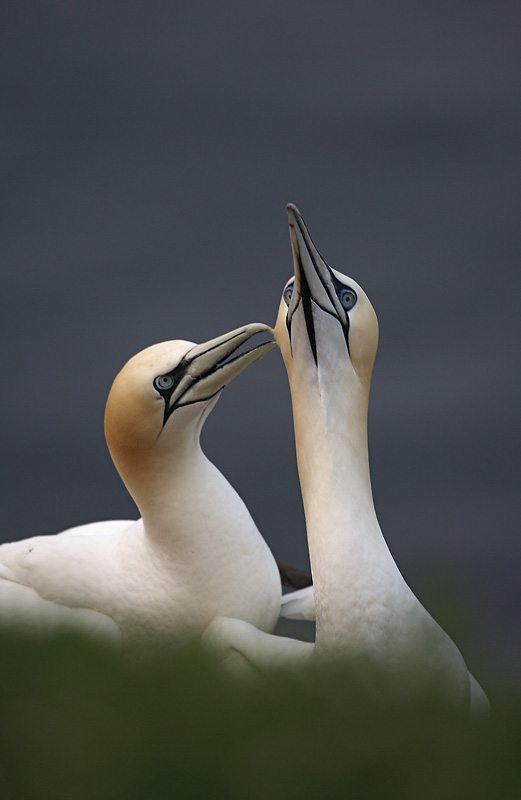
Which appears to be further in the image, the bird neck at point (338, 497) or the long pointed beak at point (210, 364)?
the long pointed beak at point (210, 364)

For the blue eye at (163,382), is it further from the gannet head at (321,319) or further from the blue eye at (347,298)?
the blue eye at (347,298)

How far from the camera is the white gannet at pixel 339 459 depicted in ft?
7.41

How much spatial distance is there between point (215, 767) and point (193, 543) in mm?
2069

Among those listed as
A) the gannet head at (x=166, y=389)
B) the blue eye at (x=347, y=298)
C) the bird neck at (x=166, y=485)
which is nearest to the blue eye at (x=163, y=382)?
the gannet head at (x=166, y=389)

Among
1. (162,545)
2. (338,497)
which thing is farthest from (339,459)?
(162,545)

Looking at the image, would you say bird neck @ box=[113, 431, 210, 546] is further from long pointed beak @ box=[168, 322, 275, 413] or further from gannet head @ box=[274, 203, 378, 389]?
gannet head @ box=[274, 203, 378, 389]

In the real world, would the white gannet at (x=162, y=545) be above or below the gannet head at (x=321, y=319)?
below

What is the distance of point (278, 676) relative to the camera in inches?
33.5

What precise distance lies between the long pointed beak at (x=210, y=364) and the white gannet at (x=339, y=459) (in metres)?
0.37

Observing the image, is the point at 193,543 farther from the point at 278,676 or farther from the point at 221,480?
the point at 278,676

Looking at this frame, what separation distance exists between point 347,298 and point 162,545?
94 cm

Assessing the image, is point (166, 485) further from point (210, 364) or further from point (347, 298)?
point (347, 298)

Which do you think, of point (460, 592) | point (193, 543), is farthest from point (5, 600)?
point (460, 592)

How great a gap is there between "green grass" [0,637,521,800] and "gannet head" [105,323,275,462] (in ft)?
6.07
